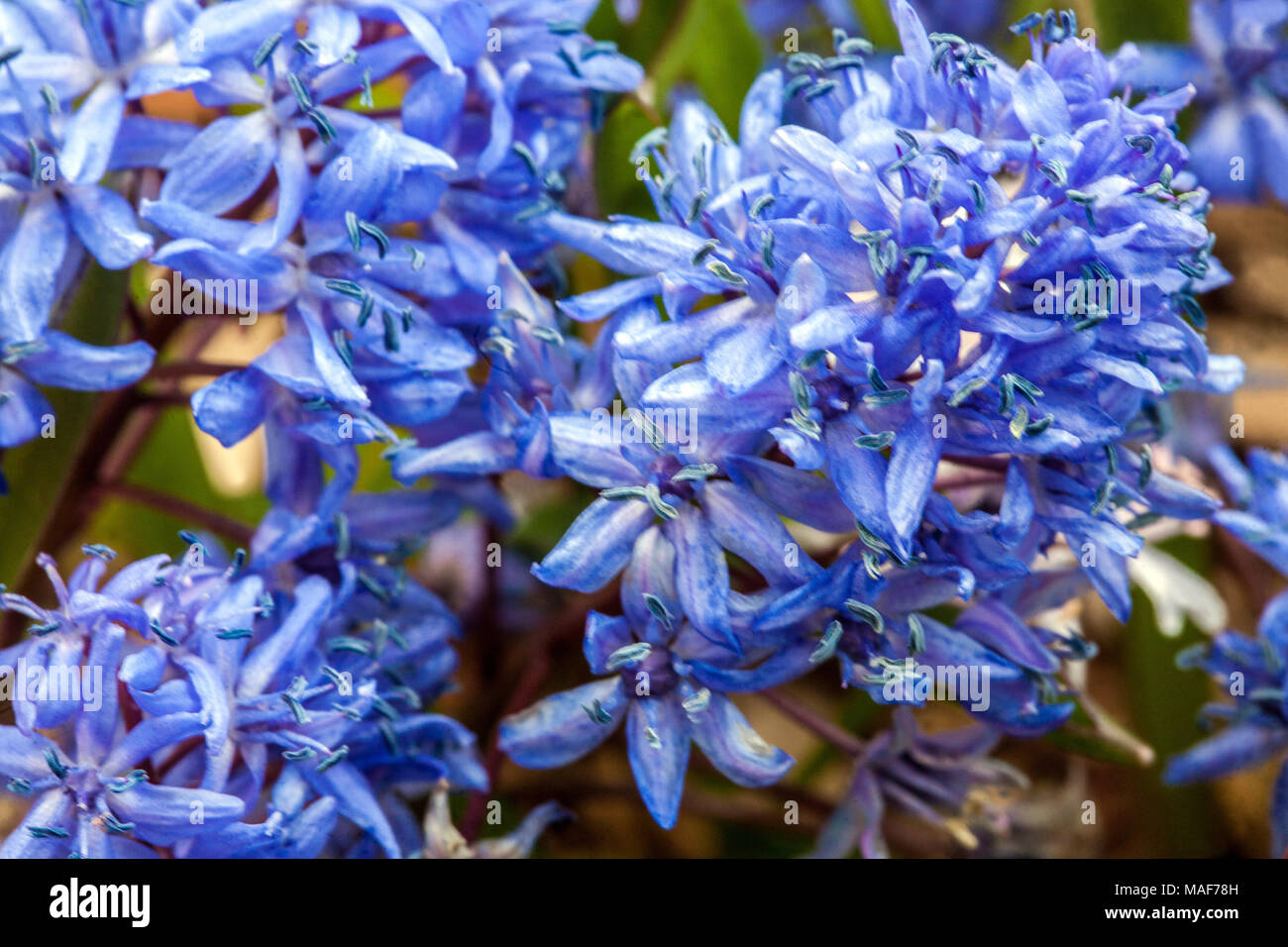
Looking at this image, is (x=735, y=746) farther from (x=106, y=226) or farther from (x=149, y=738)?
(x=106, y=226)

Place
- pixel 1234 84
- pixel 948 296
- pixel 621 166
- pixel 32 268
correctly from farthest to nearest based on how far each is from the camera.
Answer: pixel 1234 84 < pixel 621 166 < pixel 32 268 < pixel 948 296

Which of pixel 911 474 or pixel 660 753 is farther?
pixel 660 753

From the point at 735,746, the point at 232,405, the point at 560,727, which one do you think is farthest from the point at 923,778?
the point at 232,405

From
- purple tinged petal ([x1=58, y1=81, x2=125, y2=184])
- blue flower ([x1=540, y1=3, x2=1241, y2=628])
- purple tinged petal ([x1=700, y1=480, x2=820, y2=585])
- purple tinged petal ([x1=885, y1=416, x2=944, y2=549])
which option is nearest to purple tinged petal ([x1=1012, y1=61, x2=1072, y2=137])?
blue flower ([x1=540, y1=3, x2=1241, y2=628])

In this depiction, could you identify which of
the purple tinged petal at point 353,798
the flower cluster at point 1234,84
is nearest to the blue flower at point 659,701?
the purple tinged petal at point 353,798

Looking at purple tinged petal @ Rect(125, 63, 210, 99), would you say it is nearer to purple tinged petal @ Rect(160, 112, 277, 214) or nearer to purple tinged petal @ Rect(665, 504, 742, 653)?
purple tinged petal @ Rect(160, 112, 277, 214)

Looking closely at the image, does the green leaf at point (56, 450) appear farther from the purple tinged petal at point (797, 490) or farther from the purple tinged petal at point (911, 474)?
the purple tinged petal at point (911, 474)

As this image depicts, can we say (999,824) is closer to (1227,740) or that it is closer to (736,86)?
(1227,740)
